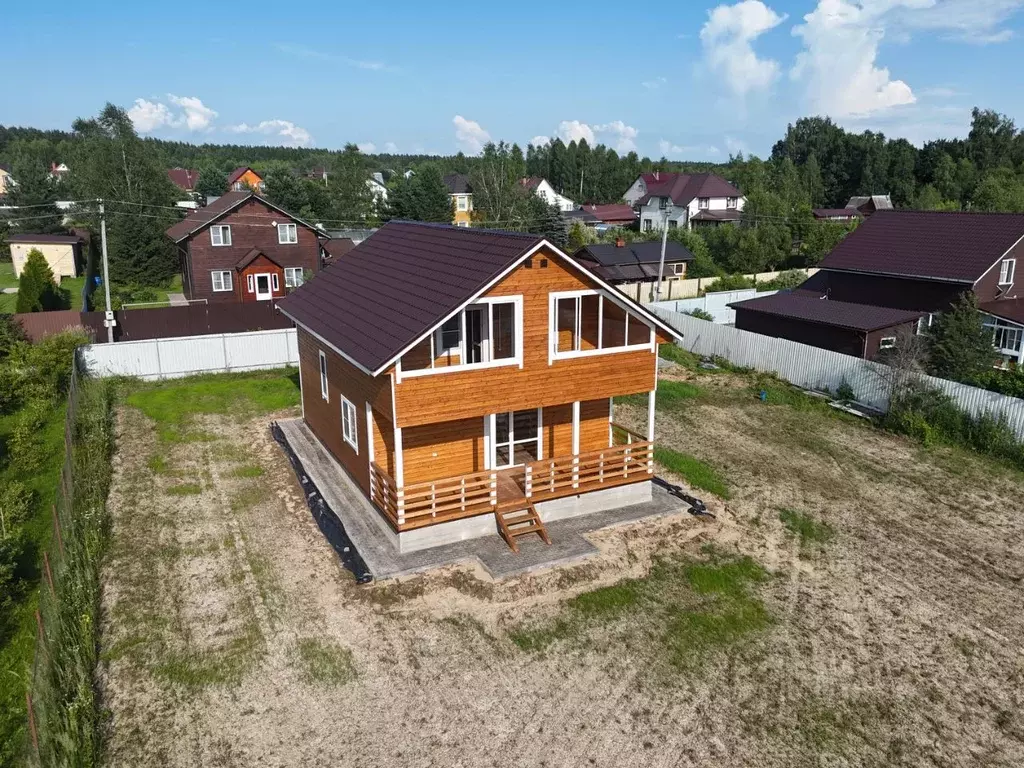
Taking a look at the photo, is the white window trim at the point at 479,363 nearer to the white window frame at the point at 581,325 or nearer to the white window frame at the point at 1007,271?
the white window frame at the point at 581,325

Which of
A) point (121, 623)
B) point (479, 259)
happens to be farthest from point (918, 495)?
point (121, 623)

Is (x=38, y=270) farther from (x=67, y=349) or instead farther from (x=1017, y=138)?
(x=1017, y=138)

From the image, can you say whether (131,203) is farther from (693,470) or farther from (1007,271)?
(1007,271)

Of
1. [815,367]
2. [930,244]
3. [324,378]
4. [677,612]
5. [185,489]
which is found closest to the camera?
[677,612]

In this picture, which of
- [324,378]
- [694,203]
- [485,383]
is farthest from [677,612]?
[694,203]

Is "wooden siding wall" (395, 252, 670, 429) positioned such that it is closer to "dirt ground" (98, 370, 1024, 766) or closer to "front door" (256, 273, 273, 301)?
"dirt ground" (98, 370, 1024, 766)
